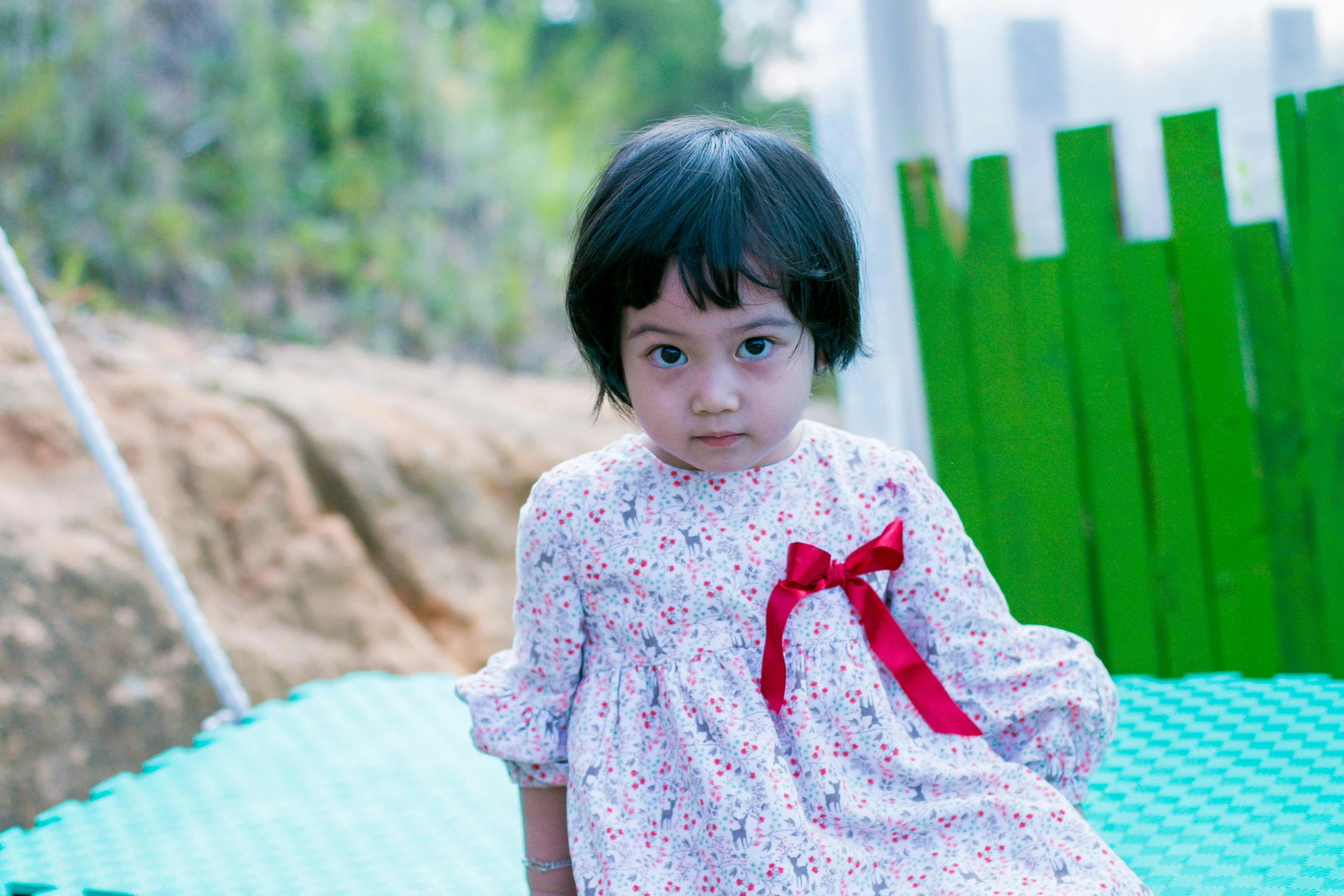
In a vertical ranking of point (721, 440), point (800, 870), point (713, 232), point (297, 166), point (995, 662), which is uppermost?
point (297, 166)

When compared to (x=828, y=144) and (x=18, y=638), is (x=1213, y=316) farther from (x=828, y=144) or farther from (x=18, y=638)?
(x=18, y=638)

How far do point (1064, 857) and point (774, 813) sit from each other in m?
0.24

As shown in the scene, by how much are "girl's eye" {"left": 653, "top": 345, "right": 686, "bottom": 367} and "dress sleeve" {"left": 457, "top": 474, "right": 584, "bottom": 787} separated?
0.17 m

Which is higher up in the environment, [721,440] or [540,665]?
[721,440]

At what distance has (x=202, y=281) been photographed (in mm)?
3689

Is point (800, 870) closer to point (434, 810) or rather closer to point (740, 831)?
point (740, 831)

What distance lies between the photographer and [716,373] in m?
0.99

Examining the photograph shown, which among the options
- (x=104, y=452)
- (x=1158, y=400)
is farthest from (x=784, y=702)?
(x=104, y=452)

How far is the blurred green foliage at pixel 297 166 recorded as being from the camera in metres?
3.47

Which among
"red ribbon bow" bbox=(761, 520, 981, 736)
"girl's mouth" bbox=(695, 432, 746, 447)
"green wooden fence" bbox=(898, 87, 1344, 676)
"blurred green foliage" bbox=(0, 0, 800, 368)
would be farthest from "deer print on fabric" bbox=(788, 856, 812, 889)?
"blurred green foliage" bbox=(0, 0, 800, 368)

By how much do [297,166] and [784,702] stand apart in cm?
362

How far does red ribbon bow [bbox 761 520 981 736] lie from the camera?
108 centimetres

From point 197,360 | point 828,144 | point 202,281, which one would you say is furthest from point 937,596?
point 202,281

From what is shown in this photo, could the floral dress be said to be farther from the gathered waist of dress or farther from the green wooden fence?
the green wooden fence
